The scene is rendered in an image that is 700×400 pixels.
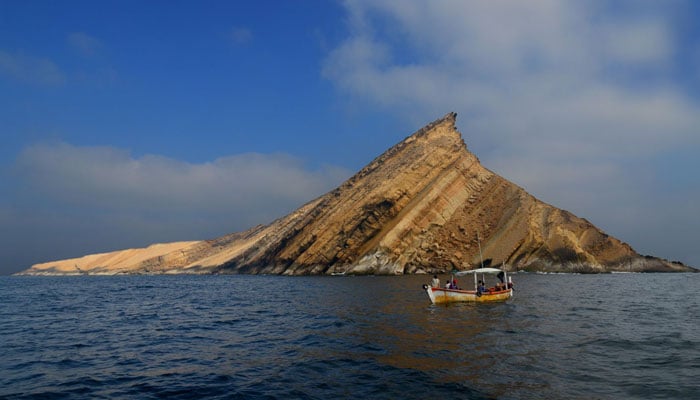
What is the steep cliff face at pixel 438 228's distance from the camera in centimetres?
8238

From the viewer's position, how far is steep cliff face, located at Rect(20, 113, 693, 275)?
270ft

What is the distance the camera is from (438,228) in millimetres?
84312

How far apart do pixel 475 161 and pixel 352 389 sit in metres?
87.7

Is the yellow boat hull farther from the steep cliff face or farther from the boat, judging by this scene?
the steep cliff face

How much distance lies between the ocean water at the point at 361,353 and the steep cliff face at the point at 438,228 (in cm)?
4968

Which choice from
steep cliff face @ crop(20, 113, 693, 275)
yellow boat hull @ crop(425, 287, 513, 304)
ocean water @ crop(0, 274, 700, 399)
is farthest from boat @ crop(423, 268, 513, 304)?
steep cliff face @ crop(20, 113, 693, 275)

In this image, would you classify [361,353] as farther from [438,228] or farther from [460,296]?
[438,228]

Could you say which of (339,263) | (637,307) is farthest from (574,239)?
(637,307)

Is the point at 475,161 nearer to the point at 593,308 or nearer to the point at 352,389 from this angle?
the point at 593,308

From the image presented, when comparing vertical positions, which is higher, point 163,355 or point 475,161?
point 475,161

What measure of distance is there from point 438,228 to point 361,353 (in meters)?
68.2

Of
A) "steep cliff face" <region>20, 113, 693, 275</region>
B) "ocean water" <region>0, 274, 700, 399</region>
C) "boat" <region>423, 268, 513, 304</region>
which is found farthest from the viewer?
"steep cliff face" <region>20, 113, 693, 275</region>

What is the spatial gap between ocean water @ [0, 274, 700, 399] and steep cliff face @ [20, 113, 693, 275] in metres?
49.7

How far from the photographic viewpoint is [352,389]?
13.5m
